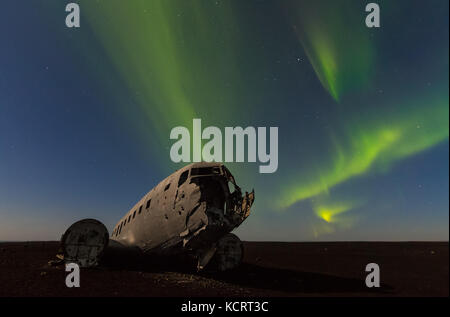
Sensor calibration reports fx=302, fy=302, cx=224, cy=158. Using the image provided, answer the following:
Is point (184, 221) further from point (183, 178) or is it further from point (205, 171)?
point (205, 171)

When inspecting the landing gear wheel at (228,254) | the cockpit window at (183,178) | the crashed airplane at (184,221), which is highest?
the cockpit window at (183,178)

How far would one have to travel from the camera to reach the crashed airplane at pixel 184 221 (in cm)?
1388

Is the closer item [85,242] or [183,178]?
[85,242]

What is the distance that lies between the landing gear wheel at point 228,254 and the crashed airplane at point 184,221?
144 inches

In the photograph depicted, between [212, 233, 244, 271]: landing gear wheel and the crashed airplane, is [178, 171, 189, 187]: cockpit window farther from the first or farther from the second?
[212, 233, 244, 271]: landing gear wheel

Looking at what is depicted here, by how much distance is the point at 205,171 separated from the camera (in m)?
14.8

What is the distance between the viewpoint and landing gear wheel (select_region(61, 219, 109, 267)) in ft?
48.7

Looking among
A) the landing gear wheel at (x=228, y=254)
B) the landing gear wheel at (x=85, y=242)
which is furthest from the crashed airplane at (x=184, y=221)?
the landing gear wheel at (x=228, y=254)

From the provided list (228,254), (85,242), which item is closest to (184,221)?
(85,242)

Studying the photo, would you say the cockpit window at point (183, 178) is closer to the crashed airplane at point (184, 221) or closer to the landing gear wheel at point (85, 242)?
the crashed airplane at point (184, 221)

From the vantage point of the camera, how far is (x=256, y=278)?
1744 centimetres

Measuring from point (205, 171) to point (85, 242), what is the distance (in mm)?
7011
